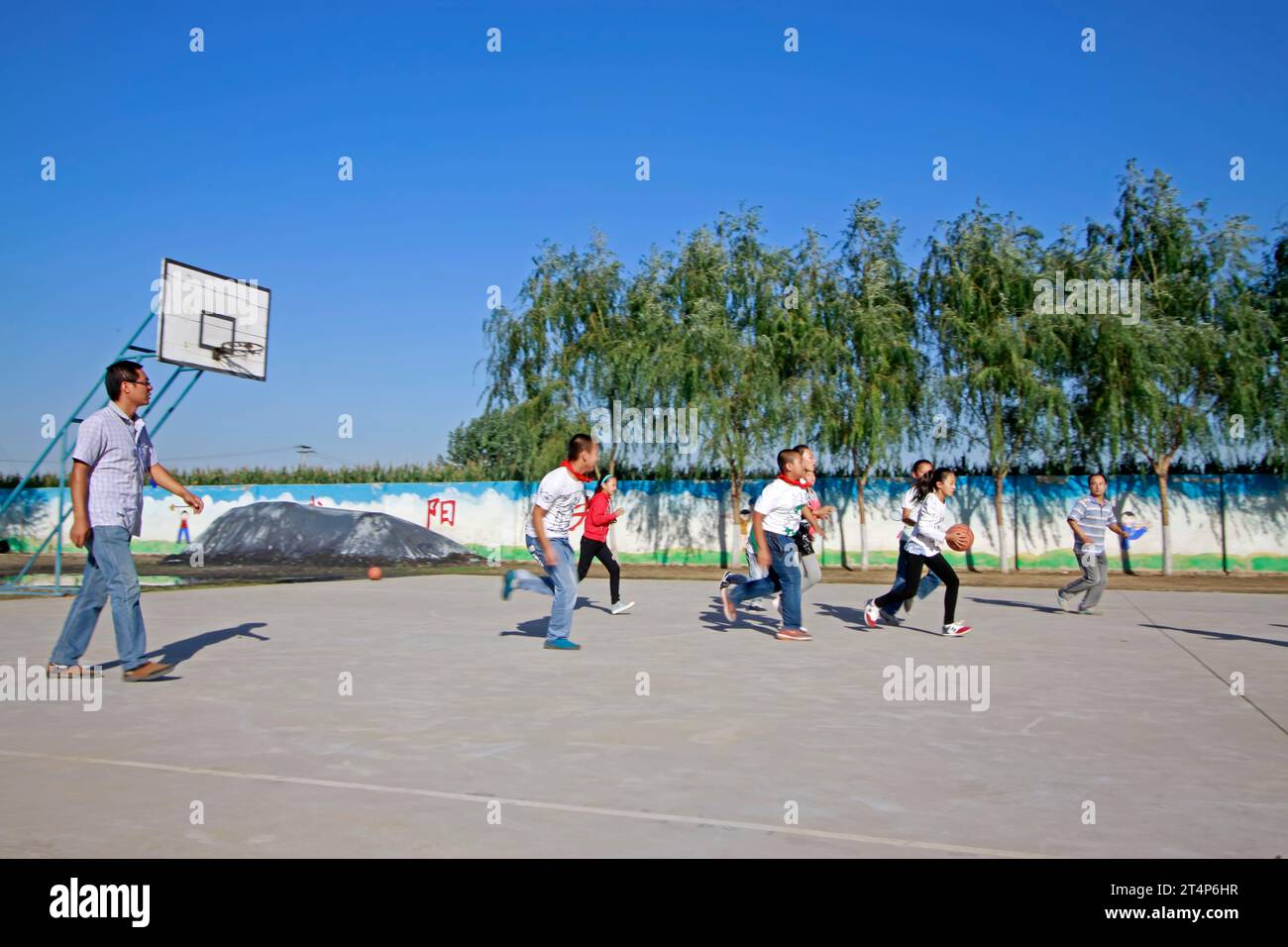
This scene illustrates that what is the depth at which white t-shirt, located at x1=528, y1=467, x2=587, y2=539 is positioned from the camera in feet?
31.3

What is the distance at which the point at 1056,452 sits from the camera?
1014 inches

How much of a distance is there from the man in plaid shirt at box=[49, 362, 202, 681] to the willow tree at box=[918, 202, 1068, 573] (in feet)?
71.0

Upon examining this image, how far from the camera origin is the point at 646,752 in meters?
5.29

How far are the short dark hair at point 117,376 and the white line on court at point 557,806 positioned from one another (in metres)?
3.10

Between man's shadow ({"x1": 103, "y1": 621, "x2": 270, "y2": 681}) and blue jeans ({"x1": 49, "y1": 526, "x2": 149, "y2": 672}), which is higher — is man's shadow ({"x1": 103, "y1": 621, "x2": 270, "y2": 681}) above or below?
below

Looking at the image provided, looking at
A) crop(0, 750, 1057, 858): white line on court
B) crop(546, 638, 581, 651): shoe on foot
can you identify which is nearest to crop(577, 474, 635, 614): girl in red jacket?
crop(546, 638, 581, 651): shoe on foot

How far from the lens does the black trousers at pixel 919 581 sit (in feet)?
35.7

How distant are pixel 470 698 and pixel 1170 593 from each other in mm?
16227

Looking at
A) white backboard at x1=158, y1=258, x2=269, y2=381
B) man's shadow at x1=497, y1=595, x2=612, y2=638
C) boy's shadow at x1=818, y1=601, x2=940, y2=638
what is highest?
white backboard at x1=158, y1=258, x2=269, y2=381

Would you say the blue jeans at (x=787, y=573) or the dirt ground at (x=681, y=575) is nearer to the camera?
the blue jeans at (x=787, y=573)

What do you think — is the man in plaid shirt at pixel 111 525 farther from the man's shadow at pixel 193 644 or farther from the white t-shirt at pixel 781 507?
the white t-shirt at pixel 781 507

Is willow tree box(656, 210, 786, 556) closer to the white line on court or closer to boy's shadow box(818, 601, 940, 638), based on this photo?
boy's shadow box(818, 601, 940, 638)

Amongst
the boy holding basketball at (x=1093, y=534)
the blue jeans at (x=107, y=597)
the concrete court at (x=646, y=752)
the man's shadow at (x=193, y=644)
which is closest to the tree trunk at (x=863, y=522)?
the boy holding basketball at (x=1093, y=534)
